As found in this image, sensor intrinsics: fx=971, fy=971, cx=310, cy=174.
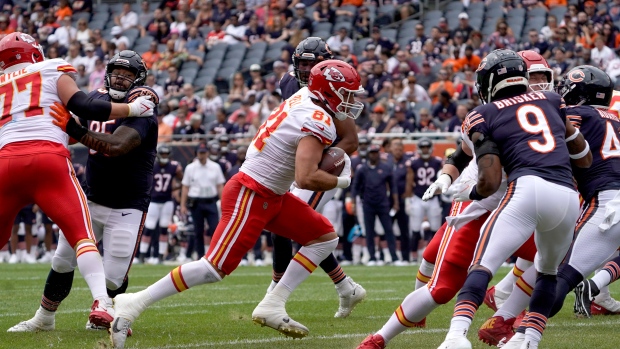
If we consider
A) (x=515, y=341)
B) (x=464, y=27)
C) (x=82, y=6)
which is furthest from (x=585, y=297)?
(x=82, y=6)

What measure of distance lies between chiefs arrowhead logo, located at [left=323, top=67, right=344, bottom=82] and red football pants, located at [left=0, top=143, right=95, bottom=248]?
5.51 feet

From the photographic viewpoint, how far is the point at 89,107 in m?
5.95

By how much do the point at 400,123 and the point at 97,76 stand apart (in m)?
7.50

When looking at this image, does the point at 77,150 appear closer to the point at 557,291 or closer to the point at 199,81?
the point at 199,81

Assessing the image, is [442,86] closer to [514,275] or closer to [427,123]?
[427,123]

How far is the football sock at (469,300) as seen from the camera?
481 centimetres

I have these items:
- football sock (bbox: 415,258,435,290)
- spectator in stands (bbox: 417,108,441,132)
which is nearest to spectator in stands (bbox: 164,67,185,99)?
spectator in stands (bbox: 417,108,441,132)

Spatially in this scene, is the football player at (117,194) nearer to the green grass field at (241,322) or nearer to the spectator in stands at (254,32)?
the green grass field at (241,322)

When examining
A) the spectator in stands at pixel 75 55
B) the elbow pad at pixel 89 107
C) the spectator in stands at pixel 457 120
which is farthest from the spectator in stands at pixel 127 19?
the elbow pad at pixel 89 107

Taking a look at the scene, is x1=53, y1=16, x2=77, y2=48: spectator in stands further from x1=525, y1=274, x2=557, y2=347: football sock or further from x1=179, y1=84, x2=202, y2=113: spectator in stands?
x1=525, y1=274, x2=557, y2=347: football sock

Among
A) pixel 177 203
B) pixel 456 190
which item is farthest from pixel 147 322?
pixel 177 203

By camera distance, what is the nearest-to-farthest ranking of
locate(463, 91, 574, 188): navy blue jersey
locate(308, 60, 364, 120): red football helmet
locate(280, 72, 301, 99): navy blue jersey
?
locate(463, 91, 574, 188): navy blue jersey, locate(308, 60, 364, 120): red football helmet, locate(280, 72, 301, 99): navy blue jersey

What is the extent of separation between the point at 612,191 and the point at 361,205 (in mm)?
8950

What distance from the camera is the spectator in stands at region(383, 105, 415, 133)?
15.6 m
